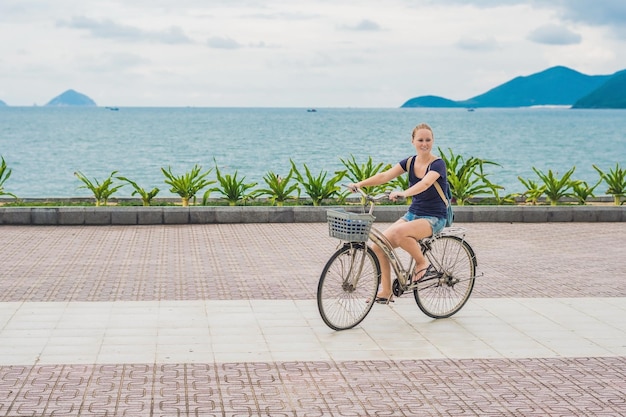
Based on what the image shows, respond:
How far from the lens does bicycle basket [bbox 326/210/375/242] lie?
7625 millimetres

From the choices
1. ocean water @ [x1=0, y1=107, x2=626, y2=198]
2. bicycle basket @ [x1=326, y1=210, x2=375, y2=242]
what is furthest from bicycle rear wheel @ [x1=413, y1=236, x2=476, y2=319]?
ocean water @ [x1=0, y1=107, x2=626, y2=198]

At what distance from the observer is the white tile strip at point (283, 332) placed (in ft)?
23.8

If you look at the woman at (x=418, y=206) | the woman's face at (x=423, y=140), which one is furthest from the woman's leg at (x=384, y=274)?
the woman's face at (x=423, y=140)

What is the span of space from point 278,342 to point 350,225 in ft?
3.57

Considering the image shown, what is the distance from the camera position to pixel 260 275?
10711mm

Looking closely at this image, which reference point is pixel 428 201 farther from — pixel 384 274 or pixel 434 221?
pixel 384 274

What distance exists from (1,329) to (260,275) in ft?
11.4

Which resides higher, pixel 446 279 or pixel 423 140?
pixel 423 140

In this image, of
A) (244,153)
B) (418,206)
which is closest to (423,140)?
(418,206)

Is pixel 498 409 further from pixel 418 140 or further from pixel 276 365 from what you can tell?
pixel 418 140

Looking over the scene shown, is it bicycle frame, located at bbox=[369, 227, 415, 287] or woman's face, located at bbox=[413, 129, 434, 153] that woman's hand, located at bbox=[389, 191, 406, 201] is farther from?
woman's face, located at bbox=[413, 129, 434, 153]

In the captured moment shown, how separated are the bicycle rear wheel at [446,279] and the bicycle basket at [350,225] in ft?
3.14

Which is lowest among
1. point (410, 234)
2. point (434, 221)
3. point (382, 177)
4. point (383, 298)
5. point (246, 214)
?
point (246, 214)

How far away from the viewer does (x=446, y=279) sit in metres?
8.59
